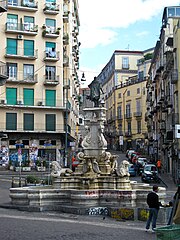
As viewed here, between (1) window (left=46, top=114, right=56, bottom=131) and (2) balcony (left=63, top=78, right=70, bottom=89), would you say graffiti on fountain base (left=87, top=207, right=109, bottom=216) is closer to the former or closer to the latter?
(1) window (left=46, top=114, right=56, bottom=131)

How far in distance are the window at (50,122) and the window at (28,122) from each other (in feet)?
5.73

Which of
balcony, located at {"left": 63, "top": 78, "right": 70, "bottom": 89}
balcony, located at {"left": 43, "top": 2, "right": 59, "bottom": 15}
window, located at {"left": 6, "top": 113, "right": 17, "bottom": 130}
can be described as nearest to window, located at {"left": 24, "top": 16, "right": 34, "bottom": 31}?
balcony, located at {"left": 43, "top": 2, "right": 59, "bottom": 15}

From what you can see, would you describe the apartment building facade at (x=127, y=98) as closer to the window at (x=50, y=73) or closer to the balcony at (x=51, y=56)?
the window at (x=50, y=73)

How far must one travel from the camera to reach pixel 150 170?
36.3 metres

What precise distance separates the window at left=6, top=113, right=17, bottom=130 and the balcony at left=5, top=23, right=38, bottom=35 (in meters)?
9.65

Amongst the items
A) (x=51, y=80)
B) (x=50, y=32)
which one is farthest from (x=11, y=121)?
(x=50, y=32)

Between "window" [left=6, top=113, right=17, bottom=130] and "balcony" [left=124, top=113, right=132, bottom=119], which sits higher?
"balcony" [left=124, top=113, right=132, bottom=119]

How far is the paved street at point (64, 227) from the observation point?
11.8 metres

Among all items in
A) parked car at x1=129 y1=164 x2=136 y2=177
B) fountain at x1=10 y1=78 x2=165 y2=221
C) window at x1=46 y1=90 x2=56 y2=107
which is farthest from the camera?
window at x1=46 y1=90 x2=56 y2=107

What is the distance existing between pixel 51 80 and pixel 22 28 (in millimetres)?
6914

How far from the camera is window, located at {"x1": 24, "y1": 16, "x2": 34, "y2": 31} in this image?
49.1m

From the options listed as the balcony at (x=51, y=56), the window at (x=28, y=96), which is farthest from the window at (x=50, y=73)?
the window at (x=28, y=96)

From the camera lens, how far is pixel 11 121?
47000 millimetres

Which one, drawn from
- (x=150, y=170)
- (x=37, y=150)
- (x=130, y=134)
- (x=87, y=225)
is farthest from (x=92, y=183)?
(x=130, y=134)
